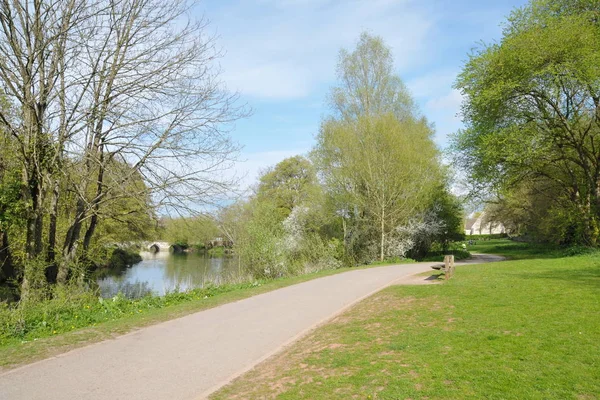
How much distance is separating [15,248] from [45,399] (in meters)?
16.1

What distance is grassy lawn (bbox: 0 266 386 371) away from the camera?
6.45 metres

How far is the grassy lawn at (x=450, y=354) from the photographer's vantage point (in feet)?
14.9

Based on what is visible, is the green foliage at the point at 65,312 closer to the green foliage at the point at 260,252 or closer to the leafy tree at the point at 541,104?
the green foliage at the point at 260,252

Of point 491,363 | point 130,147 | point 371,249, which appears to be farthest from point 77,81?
point 371,249

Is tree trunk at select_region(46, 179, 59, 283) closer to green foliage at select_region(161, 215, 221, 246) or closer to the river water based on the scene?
green foliage at select_region(161, 215, 221, 246)

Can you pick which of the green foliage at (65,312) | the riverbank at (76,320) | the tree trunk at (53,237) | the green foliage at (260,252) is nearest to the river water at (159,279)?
A: the green foliage at (260,252)

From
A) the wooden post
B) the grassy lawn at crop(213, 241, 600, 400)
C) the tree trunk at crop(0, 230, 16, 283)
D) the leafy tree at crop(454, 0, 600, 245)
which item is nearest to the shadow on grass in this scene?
the grassy lawn at crop(213, 241, 600, 400)

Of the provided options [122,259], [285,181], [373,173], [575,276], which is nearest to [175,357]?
[575,276]

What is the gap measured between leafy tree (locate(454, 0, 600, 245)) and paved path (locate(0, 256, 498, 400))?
49.2 ft

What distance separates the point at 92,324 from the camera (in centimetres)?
859

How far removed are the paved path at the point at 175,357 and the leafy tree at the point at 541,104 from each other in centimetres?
1499

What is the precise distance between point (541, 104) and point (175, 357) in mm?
21373

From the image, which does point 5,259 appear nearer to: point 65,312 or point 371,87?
point 65,312

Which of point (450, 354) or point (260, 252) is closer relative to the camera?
point (450, 354)
